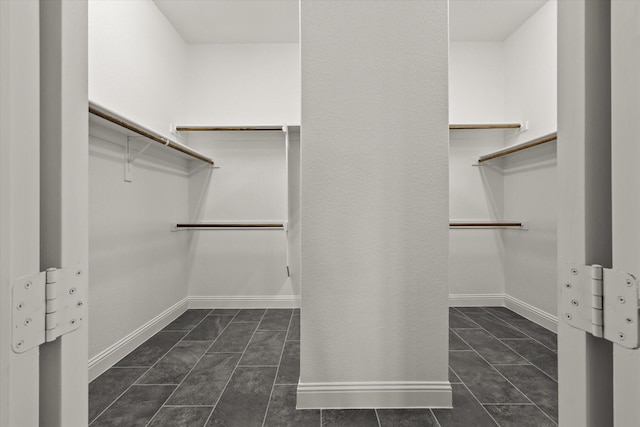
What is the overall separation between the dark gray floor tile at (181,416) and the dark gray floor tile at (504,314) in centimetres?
242

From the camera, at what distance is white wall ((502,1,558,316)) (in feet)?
7.80

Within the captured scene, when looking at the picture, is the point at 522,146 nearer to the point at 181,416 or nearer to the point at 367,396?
the point at 367,396

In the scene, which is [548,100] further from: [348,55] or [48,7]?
[48,7]

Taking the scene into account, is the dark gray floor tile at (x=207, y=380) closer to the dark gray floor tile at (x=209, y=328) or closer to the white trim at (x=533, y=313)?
the dark gray floor tile at (x=209, y=328)

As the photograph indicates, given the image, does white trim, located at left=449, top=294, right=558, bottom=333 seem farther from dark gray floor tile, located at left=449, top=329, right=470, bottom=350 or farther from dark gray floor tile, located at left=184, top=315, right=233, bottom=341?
dark gray floor tile, located at left=184, top=315, right=233, bottom=341

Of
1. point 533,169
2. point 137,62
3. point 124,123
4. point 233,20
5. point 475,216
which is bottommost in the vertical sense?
point 475,216

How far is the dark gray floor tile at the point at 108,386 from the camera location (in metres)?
1.47

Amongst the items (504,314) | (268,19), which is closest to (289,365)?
(504,314)

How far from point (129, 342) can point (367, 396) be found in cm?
159

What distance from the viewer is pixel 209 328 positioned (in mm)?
2445

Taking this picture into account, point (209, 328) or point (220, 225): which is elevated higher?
point (220, 225)

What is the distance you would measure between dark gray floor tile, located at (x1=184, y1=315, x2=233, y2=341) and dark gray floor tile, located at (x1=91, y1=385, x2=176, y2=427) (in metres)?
0.64

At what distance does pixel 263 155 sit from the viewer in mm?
2973

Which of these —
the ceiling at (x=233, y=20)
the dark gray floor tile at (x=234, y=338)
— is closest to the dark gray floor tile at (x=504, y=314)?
the dark gray floor tile at (x=234, y=338)
